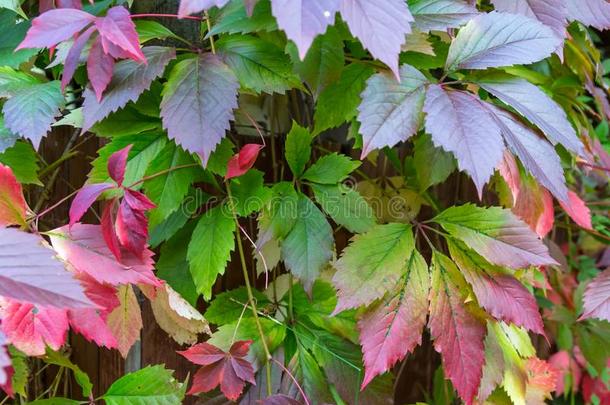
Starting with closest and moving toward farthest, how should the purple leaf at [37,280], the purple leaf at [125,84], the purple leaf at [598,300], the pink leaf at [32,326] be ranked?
the purple leaf at [37,280], the pink leaf at [32,326], the purple leaf at [125,84], the purple leaf at [598,300]

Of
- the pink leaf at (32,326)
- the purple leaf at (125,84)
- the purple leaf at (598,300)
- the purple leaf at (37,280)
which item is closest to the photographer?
the purple leaf at (37,280)

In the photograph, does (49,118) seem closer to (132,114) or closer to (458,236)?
(132,114)

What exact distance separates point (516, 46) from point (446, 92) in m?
0.11

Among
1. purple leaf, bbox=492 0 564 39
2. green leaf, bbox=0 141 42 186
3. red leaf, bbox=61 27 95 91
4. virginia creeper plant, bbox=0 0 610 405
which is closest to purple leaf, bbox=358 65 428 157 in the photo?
virginia creeper plant, bbox=0 0 610 405

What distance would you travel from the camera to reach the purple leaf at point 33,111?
64 cm

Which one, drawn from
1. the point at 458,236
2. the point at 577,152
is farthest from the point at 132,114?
the point at 577,152

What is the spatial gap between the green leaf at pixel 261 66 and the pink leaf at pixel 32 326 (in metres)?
0.34

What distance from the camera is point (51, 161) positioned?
893 millimetres

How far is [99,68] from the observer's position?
0.63 m

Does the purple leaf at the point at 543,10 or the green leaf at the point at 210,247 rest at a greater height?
the purple leaf at the point at 543,10

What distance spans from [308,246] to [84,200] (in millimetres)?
280

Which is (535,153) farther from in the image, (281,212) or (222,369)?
(222,369)

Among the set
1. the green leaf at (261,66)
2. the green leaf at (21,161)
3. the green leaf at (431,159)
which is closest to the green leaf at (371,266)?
the green leaf at (431,159)

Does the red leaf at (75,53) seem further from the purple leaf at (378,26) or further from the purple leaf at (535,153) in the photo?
the purple leaf at (535,153)
